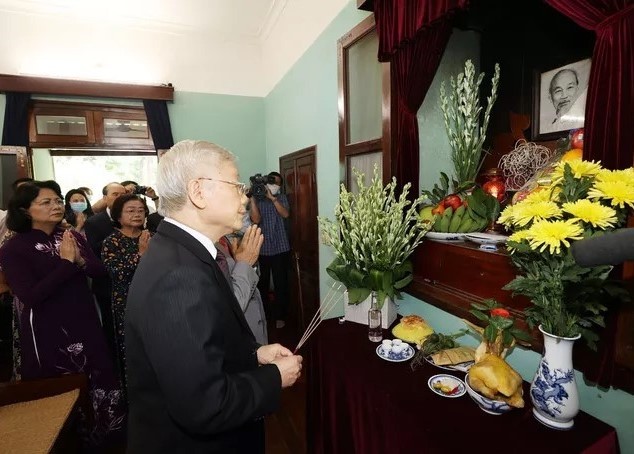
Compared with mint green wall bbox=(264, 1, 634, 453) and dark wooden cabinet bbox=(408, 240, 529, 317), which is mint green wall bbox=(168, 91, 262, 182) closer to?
mint green wall bbox=(264, 1, 634, 453)

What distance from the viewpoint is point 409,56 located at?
1484 millimetres

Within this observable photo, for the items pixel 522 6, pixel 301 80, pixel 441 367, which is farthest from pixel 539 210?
pixel 301 80

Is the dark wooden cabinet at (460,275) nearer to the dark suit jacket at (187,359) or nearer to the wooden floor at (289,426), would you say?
the dark suit jacket at (187,359)

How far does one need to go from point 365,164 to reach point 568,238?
1.31 metres

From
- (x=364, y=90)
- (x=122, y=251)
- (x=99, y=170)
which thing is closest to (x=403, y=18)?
(x=364, y=90)

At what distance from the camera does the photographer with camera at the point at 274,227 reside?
3404mm

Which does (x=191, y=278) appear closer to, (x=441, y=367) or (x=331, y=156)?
(x=441, y=367)

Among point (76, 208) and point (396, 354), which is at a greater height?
point (76, 208)

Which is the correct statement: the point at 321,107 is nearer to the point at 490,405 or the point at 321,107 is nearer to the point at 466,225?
the point at 466,225

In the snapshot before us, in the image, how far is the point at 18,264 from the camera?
1.72 metres

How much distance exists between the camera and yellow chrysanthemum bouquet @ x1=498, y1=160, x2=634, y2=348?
2.28 feet

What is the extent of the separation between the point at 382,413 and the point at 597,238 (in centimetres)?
80

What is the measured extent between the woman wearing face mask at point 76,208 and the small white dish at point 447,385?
9.87ft

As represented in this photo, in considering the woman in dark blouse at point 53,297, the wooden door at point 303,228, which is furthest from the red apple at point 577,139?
the woman in dark blouse at point 53,297
